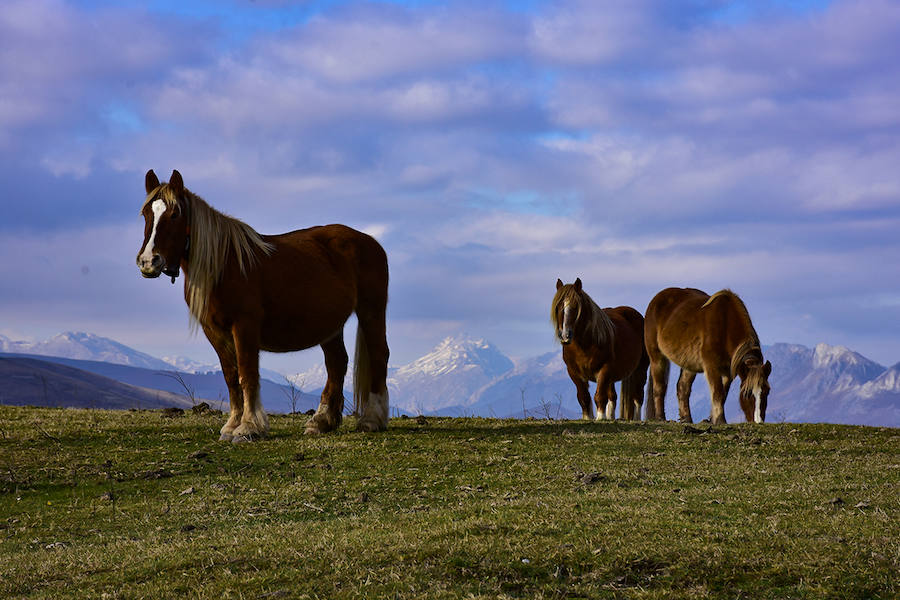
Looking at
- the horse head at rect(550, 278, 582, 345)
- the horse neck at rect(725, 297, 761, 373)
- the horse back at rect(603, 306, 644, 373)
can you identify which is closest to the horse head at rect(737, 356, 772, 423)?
the horse neck at rect(725, 297, 761, 373)

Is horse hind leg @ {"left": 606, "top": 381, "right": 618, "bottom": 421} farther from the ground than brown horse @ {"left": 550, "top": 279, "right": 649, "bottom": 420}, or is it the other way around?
brown horse @ {"left": 550, "top": 279, "right": 649, "bottom": 420}

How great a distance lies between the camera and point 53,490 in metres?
10.5

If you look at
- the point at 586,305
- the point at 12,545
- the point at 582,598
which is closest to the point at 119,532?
the point at 12,545

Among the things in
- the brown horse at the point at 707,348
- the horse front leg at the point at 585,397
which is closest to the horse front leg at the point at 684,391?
the brown horse at the point at 707,348

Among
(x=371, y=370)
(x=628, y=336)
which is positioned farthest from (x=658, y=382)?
(x=371, y=370)

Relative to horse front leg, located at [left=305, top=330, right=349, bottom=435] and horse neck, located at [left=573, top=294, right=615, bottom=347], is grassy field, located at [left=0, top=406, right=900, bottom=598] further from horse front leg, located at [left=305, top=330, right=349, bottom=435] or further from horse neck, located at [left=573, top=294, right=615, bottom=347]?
horse neck, located at [left=573, top=294, right=615, bottom=347]

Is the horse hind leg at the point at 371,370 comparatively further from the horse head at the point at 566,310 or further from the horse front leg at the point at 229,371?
the horse head at the point at 566,310

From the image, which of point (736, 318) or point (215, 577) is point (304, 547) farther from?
point (736, 318)

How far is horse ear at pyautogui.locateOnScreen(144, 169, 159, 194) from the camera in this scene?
1233cm

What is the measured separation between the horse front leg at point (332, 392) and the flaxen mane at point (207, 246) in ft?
7.39

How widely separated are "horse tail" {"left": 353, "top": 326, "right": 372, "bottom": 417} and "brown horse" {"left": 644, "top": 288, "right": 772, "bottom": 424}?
7.18 metres

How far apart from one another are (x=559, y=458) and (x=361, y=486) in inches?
111

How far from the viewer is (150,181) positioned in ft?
40.5

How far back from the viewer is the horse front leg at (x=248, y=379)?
1232 cm
